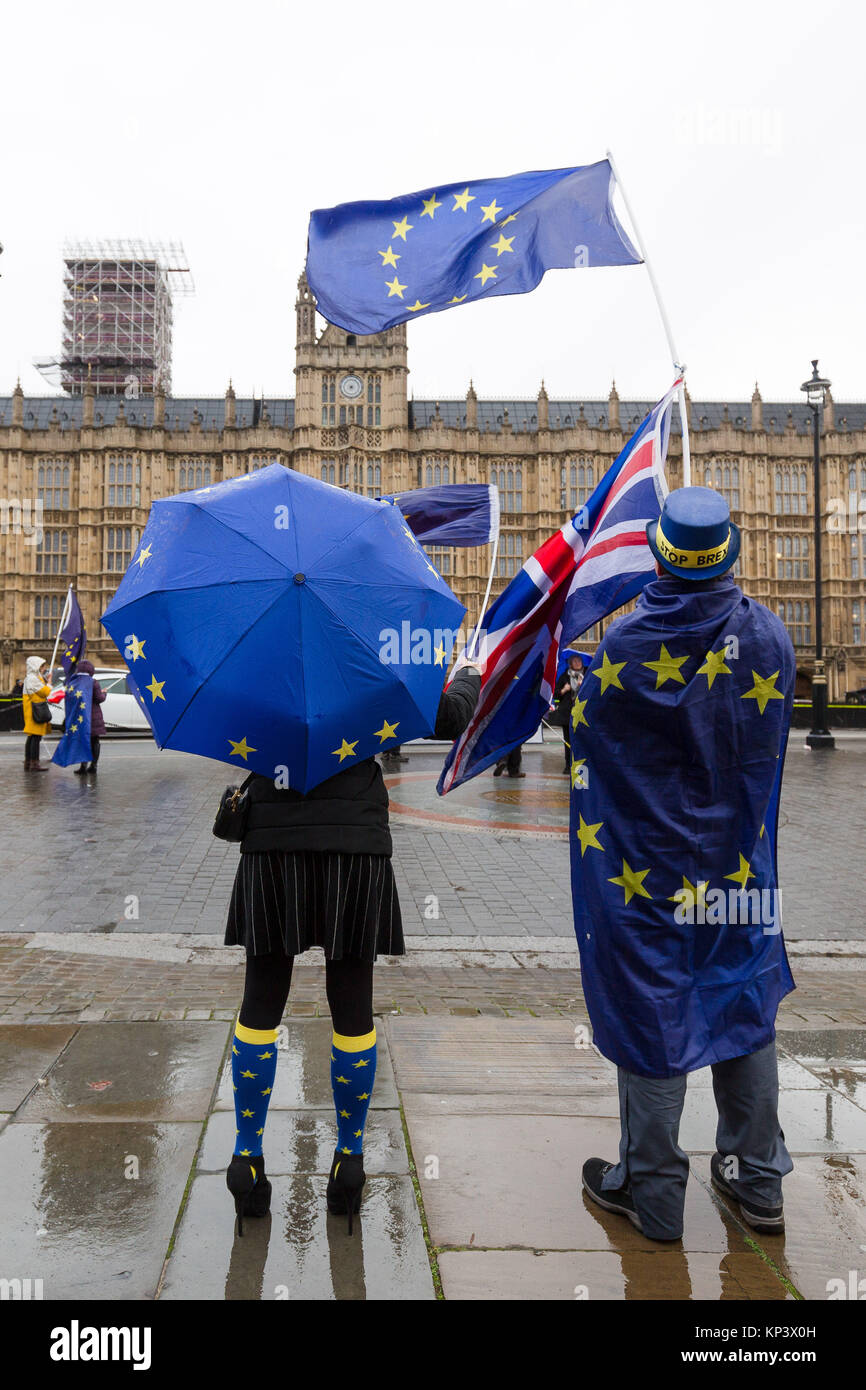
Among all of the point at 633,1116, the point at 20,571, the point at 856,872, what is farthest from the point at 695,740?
the point at 20,571

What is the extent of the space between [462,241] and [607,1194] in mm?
4165

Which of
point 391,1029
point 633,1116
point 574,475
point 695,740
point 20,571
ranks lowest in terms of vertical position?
point 391,1029

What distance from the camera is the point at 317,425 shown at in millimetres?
49156

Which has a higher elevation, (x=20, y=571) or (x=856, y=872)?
(x=20, y=571)

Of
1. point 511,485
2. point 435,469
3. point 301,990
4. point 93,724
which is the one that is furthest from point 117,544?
point 301,990

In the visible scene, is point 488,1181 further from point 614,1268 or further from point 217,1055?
point 217,1055

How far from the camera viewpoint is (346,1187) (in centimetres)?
256

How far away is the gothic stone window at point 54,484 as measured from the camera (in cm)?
5009

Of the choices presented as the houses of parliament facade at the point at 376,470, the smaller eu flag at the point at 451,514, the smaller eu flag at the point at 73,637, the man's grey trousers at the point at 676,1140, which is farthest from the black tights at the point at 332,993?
the houses of parliament facade at the point at 376,470

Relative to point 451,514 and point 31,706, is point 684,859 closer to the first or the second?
point 451,514
